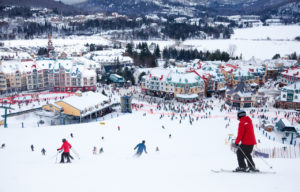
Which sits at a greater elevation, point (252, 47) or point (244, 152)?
point (252, 47)

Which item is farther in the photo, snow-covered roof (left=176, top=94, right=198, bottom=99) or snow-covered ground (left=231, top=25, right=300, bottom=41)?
snow-covered ground (left=231, top=25, right=300, bottom=41)

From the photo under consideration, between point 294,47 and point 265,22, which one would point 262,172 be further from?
point 265,22

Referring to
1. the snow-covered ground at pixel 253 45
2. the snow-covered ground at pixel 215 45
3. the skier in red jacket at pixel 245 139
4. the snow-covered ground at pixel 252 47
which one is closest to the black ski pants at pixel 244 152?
the skier in red jacket at pixel 245 139

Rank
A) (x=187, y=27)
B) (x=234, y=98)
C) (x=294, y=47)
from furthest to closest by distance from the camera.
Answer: (x=187, y=27)
(x=294, y=47)
(x=234, y=98)

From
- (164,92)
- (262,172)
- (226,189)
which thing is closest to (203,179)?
(226,189)

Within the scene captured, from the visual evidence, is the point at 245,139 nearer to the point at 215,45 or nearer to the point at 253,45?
the point at 215,45

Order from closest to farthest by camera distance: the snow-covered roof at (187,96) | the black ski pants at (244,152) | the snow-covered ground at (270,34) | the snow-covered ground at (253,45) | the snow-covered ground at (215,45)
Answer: the black ski pants at (244,152)
the snow-covered roof at (187,96)
the snow-covered ground at (215,45)
the snow-covered ground at (253,45)
the snow-covered ground at (270,34)

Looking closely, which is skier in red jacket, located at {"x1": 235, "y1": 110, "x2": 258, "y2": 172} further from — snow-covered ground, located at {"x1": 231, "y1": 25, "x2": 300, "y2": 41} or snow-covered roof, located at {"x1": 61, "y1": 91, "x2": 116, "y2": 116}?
snow-covered ground, located at {"x1": 231, "y1": 25, "x2": 300, "y2": 41}

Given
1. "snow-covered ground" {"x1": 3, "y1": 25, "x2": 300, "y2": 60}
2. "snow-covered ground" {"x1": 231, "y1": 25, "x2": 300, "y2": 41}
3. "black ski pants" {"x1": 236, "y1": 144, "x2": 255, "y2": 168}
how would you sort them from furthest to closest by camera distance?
"snow-covered ground" {"x1": 231, "y1": 25, "x2": 300, "y2": 41}, "snow-covered ground" {"x1": 3, "y1": 25, "x2": 300, "y2": 60}, "black ski pants" {"x1": 236, "y1": 144, "x2": 255, "y2": 168}

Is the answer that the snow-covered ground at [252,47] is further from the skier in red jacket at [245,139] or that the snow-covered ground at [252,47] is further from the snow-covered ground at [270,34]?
the skier in red jacket at [245,139]

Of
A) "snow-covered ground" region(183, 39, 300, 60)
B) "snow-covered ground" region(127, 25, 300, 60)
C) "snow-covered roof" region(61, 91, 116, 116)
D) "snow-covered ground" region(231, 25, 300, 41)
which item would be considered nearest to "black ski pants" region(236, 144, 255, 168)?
"snow-covered roof" region(61, 91, 116, 116)

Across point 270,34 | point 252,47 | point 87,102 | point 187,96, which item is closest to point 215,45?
point 252,47
